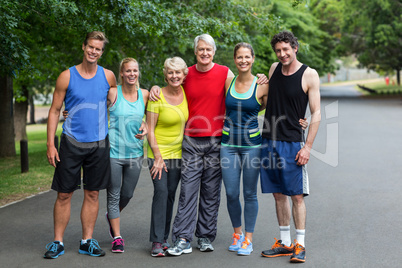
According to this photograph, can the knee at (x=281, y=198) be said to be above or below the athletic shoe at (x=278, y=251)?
above

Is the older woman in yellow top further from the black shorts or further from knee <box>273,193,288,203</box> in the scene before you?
knee <box>273,193,288,203</box>

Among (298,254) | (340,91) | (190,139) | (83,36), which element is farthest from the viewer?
(340,91)

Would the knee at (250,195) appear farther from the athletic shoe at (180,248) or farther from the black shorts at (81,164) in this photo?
the black shorts at (81,164)

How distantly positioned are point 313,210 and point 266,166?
209 centimetres

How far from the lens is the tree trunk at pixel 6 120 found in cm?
1405

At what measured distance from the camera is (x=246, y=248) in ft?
16.7

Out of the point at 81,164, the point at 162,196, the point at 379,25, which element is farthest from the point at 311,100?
the point at 379,25

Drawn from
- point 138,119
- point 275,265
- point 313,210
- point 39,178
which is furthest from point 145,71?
point 275,265

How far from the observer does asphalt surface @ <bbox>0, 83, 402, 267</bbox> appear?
192 inches

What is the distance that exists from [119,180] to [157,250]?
79 cm

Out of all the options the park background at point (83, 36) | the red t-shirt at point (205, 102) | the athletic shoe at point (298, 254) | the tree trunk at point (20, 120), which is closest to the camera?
the athletic shoe at point (298, 254)

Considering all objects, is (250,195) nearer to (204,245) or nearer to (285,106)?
(204,245)

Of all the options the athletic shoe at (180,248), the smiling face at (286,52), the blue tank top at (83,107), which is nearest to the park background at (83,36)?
the blue tank top at (83,107)

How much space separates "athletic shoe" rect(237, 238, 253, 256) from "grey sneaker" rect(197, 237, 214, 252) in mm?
301
